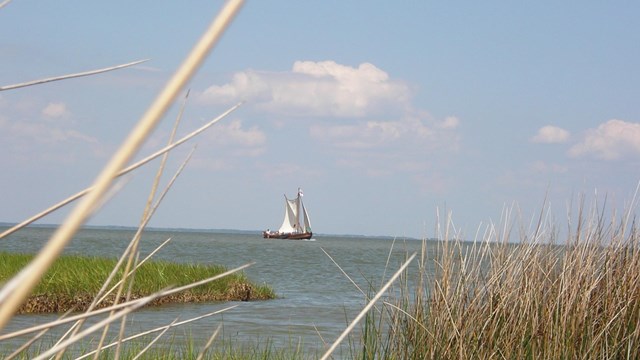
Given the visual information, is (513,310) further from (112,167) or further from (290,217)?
(290,217)

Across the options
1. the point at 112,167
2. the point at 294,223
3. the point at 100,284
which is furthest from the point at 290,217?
the point at 112,167

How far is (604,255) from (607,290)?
1.10ft

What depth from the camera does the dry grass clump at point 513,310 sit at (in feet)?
16.0

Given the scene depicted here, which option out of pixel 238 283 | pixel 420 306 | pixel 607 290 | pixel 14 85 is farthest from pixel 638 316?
pixel 238 283

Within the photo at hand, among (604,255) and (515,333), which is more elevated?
(604,255)

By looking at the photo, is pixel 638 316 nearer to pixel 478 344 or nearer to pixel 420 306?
pixel 478 344

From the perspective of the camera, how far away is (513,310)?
482 cm

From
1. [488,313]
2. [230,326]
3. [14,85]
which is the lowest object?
[230,326]

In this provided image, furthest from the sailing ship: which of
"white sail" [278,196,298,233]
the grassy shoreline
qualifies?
the grassy shoreline

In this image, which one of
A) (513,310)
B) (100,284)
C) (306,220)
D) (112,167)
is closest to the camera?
(112,167)

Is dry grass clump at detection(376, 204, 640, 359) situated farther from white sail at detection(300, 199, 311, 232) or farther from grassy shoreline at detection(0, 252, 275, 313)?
white sail at detection(300, 199, 311, 232)

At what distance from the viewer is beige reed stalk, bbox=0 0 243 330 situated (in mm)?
406

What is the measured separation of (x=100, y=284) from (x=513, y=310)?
12.2 meters

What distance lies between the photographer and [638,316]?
5312mm
